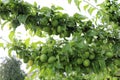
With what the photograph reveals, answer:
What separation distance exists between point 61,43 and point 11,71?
48.5 feet

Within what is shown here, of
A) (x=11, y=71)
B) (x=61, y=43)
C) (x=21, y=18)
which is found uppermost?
(x=21, y=18)

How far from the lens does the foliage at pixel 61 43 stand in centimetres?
201

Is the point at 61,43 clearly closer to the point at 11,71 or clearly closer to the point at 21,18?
the point at 21,18

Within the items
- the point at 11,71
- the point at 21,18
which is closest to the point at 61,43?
the point at 21,18

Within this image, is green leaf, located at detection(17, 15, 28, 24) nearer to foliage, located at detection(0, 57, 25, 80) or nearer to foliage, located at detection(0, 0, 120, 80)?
foliage, located at detection(0, 0, 120, 80)

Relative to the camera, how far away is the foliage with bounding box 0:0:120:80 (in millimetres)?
2014

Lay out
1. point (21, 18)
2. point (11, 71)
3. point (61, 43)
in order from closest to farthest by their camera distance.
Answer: point (21, 18)
point (61, 43)
point (11, 71)

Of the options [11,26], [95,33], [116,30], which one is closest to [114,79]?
[116,30]

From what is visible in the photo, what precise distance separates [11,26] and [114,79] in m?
0.96

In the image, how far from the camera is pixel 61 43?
2090 millimetres

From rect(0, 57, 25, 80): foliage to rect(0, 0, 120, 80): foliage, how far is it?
47.5 ft

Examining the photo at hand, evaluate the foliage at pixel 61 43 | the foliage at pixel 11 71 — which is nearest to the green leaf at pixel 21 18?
the foliage at pixel 61 43

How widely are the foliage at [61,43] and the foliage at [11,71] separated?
47.5ft

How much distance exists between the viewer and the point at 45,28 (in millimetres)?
2115
